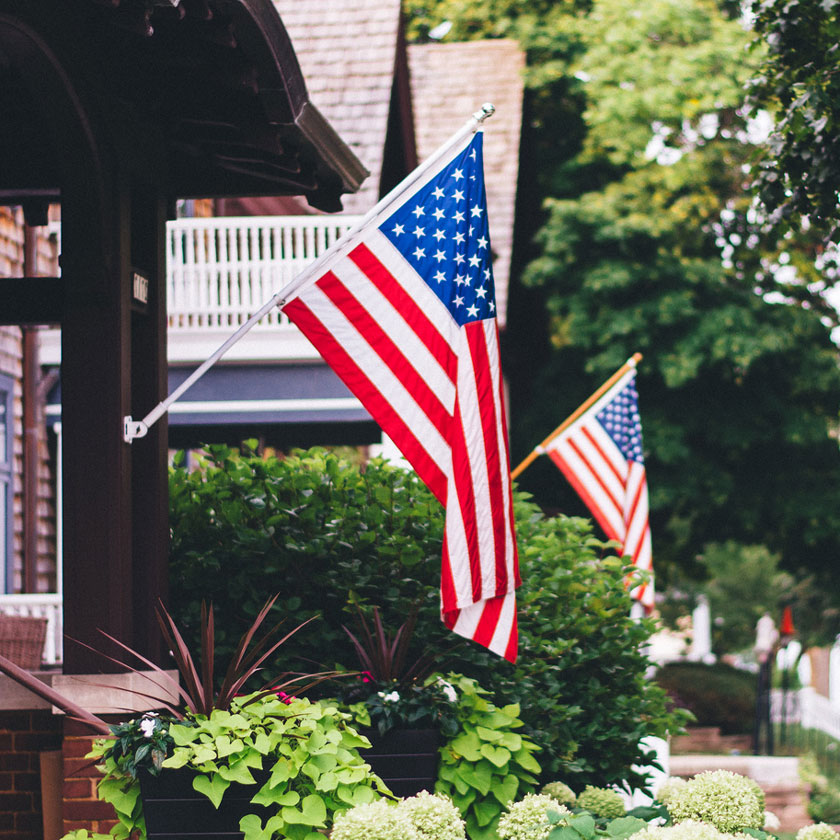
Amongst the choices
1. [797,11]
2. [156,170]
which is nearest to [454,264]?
[156,170]

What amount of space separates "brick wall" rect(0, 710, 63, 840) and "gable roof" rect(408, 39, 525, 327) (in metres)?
12.3

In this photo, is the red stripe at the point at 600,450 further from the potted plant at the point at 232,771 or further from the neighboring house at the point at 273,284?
the potted plant at the point at 232,771

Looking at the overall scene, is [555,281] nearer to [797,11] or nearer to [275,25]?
[797,11]

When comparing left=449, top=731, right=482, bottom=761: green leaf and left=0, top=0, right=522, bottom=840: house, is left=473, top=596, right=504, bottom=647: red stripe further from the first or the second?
left=0, top=0, right=522, bottom=840: house

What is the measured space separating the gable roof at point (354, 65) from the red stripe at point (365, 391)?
8861 millimetres

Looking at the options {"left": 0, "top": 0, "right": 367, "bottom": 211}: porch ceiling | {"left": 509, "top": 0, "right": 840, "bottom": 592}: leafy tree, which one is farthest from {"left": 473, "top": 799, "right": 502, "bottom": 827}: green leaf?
{"left": 509, "top": 0, "right": 840, "bottom": 592}: leafy tree

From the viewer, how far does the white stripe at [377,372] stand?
17.9 ft

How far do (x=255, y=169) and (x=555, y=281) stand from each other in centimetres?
1158

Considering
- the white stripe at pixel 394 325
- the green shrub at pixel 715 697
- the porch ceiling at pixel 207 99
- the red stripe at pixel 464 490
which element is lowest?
the green shrub at pixel 715 697

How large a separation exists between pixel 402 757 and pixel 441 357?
5.79 ft

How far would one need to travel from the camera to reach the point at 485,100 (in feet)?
62.4

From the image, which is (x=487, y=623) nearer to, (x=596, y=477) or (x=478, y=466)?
(x=478, y=466)


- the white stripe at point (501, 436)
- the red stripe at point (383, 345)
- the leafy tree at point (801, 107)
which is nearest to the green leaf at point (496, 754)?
the white stripe at point (501, 436)

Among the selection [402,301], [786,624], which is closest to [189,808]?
[402,301]
